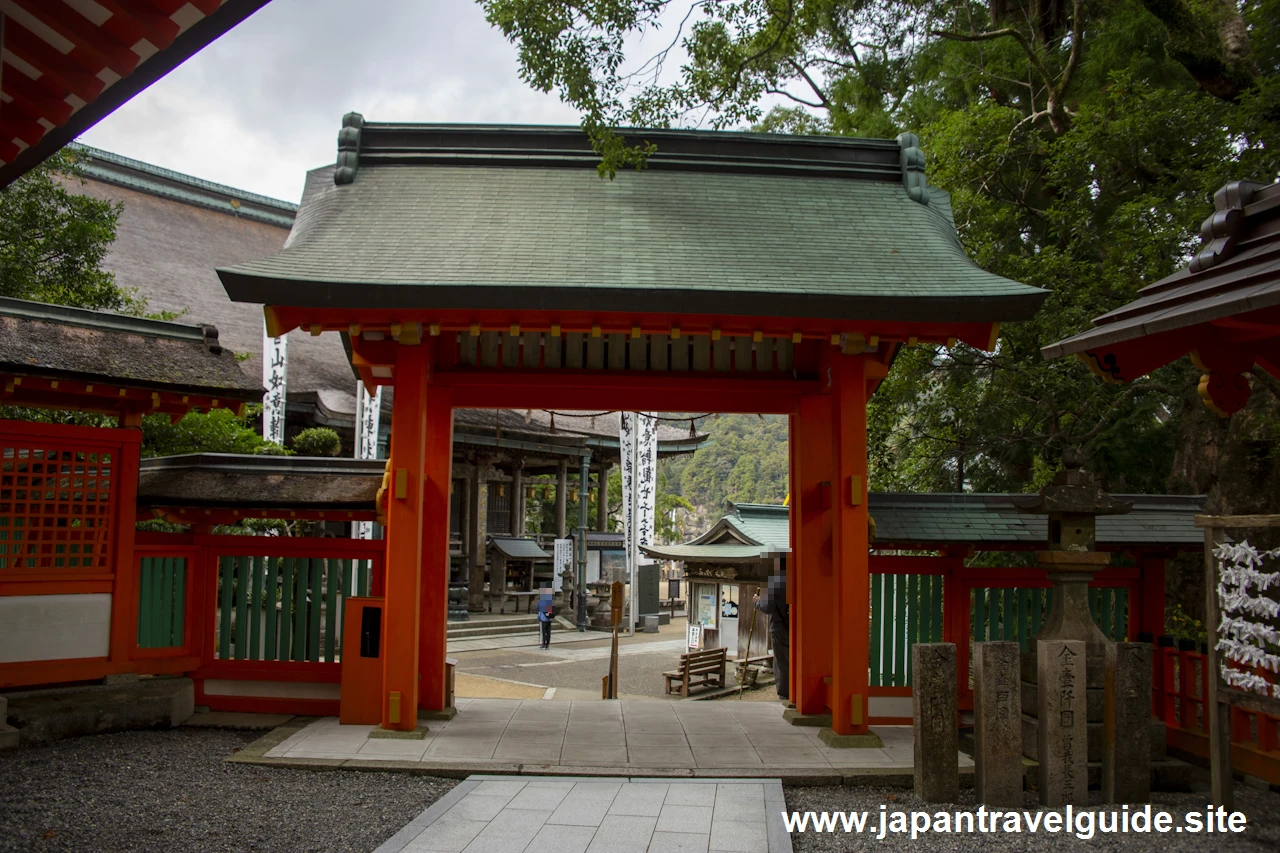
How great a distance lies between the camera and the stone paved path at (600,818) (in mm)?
4516

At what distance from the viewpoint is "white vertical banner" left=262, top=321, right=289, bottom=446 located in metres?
16.1

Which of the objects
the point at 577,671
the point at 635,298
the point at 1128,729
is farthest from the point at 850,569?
the point at 577,671

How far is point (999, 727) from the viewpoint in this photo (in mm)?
5332

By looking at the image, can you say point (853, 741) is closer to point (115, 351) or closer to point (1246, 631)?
point (1246, 631)

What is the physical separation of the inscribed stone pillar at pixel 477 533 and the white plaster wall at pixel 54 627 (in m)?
15.9

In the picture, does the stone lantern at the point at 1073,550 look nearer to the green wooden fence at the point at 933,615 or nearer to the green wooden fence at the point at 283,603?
the green wooden fence at the point at 933,615

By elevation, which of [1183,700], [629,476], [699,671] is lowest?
[699,671]

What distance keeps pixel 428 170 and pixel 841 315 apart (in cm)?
442

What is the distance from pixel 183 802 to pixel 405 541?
7.28 ft

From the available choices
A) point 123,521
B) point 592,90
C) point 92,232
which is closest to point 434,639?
point 123,521

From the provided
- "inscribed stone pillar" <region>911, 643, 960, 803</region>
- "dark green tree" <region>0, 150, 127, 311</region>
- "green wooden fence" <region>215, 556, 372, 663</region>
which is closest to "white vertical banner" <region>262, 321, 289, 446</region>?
"dark green tree" <region>0, 150, 127, 311</region>

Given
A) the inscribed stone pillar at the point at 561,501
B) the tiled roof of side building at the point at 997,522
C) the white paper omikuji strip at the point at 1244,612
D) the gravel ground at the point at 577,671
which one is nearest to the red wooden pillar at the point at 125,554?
the tiled roof of side building at the point at 997,522

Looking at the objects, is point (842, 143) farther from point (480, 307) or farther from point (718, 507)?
point (718, 507)

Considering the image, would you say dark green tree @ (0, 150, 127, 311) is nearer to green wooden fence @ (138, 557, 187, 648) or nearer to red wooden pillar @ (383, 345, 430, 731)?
green wooden fence @ (138, 557, 187, 648)
